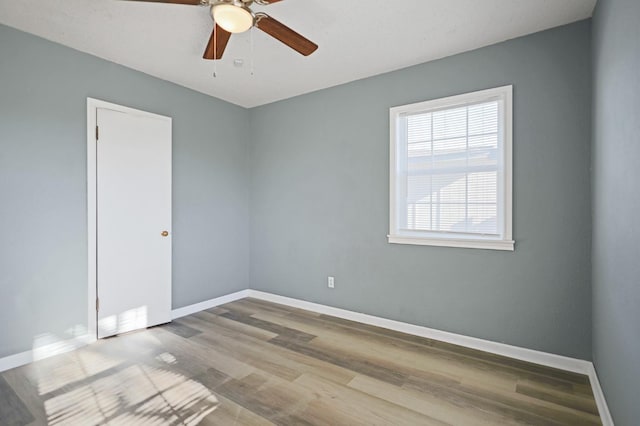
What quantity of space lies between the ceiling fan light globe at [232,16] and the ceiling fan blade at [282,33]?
4.9 inches

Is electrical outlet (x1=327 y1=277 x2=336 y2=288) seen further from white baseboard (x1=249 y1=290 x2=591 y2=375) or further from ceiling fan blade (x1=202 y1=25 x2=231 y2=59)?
ceiling fan blade (x1=202 y1=25 x2=231 y2=59)

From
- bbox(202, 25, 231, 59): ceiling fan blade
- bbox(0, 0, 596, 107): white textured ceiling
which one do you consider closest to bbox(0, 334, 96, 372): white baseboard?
bbox(0, 0, 596, 107): white textured ceiling

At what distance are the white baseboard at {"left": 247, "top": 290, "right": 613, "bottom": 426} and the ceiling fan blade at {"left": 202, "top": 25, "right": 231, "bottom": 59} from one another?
277cm

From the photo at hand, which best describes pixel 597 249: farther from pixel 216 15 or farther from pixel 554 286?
pixel 216 15

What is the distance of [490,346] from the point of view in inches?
108

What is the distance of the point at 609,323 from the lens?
5.85 feet

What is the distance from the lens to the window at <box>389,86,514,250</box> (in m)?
2.69

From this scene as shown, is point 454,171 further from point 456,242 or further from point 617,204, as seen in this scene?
point 617,204

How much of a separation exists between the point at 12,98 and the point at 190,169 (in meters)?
1.59

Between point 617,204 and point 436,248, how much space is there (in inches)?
57.9

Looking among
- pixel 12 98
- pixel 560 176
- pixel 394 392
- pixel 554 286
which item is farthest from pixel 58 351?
pixel 560 176

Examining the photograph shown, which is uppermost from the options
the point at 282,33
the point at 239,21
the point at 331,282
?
the point at 282,33

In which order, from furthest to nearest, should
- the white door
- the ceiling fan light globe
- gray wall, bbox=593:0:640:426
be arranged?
the white door → the ceiling fan light globe → gray wall, bbox=593:0:640:426

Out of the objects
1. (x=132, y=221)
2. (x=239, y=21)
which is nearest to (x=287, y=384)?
(x=132, y=221)
